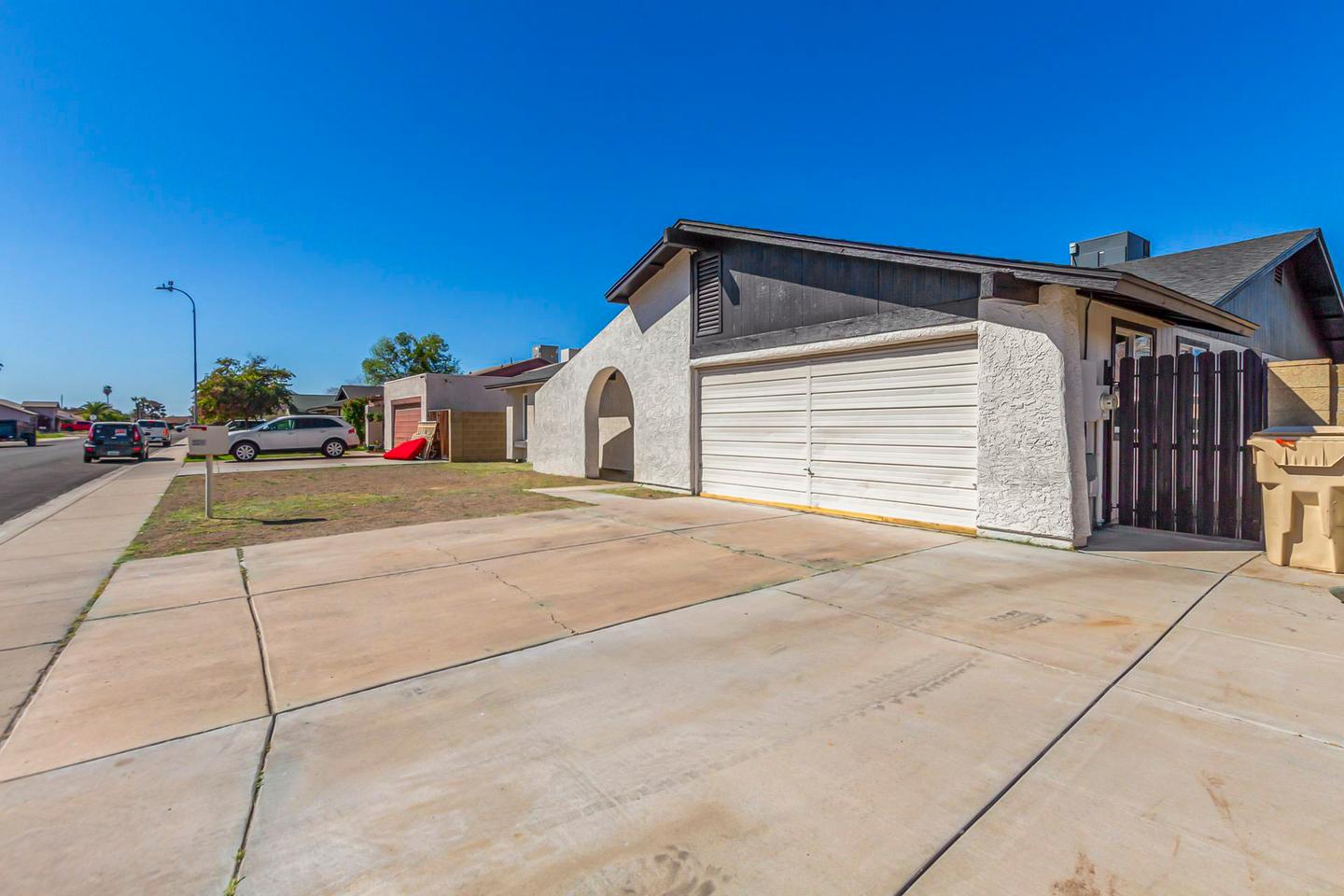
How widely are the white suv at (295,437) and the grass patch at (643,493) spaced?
677 inches

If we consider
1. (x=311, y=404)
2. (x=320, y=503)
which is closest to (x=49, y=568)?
(x=320, y=503)

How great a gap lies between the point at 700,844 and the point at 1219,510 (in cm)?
747

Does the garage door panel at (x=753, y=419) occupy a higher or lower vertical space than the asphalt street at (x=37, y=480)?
higher

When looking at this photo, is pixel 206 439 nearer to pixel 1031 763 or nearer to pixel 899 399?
pixel 899 399

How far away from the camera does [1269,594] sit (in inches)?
187

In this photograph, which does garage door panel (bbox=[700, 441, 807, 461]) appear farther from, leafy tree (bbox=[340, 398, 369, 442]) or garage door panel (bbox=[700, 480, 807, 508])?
leafy tree (bbox=[340, 398, 369, 442])

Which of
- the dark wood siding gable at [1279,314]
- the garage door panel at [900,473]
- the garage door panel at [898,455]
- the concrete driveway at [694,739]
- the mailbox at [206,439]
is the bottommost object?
the concrete driveway at [694,739]

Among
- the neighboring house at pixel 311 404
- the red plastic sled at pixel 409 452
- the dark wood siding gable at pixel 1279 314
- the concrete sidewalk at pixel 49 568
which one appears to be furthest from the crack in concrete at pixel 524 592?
the neighboring house at pixel 311 404

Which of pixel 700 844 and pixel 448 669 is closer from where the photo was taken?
pixel 700 844

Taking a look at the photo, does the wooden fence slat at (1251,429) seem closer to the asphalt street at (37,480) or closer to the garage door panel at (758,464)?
the garage door panel at (758,464)

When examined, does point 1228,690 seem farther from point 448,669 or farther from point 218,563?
point 218,563

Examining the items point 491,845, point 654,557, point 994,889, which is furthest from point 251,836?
point 654,557

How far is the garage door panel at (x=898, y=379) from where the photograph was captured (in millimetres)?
7449

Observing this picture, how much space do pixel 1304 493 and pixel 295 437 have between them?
2757cm
